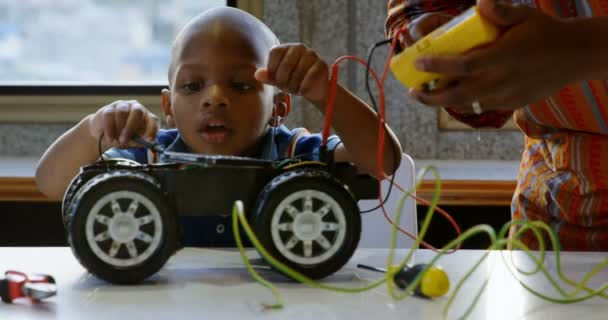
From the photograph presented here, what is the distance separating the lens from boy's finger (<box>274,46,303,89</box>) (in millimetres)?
752

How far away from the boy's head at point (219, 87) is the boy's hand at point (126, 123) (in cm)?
11

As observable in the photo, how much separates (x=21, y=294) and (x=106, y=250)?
0.08 meters

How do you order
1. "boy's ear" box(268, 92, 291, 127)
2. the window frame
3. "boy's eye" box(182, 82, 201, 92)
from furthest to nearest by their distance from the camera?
the window frame < "boy's ear" box(268, 92, 291, 127) < "boy's eye" box(182, 82, 201, 92)

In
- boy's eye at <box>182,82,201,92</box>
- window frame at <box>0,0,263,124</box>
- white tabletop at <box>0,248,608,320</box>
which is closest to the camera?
white tabletop at <box>0,248,608,320</box>

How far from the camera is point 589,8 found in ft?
3.01

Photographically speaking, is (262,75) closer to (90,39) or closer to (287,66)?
(287,66)

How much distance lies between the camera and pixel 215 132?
0.94m

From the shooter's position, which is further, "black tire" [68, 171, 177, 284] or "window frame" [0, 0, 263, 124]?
"window frame" [0, 0, 263, 124]

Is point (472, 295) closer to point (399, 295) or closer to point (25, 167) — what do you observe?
point (399, 295)

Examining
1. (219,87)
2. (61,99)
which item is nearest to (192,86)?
(219,87)

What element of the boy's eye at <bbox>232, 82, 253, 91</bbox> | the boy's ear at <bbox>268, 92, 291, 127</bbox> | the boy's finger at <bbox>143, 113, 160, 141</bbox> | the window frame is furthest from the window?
the boy's finger at <bbox>143, 113, 160, 141</bbox>

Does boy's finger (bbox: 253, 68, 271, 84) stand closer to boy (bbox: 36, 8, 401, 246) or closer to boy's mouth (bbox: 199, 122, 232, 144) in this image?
boy (bbox: 36, 8, 401, 246)

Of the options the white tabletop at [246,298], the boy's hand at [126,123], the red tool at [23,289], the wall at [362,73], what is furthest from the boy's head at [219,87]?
the wall at [362,73]

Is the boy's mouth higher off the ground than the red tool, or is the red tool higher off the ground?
the boy's mouth
